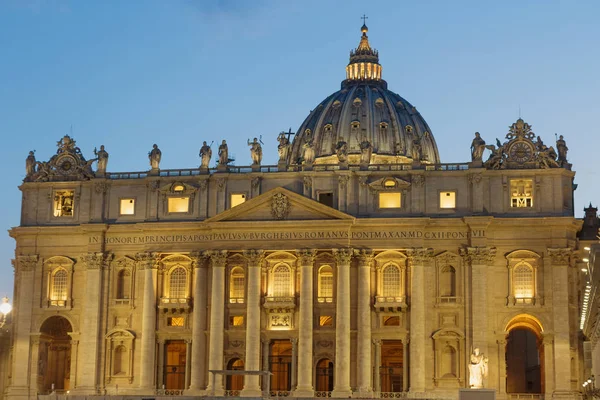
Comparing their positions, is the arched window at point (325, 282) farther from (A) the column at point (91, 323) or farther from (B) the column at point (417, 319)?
(A) the column at point (91, 323)

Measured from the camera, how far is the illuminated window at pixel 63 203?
105750mm

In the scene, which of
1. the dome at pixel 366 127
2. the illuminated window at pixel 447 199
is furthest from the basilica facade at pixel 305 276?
the dome at pixel 366 127

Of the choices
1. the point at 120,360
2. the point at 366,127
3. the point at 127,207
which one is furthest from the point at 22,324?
the point at 366,127

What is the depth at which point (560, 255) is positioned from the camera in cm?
9588

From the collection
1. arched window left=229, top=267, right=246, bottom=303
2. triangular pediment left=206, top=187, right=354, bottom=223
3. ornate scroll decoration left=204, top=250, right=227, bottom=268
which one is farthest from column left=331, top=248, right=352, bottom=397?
ornate scroll decoration left=204, top=250, right=227, bottom=268

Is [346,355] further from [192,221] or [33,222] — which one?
[33,222]

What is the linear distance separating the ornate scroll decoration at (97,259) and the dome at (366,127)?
Answer: 132 ft

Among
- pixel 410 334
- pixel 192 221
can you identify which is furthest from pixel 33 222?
pixel 410 334

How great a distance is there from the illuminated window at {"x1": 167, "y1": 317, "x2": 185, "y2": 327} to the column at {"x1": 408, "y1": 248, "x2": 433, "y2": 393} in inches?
753

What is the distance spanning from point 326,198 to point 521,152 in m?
16.4

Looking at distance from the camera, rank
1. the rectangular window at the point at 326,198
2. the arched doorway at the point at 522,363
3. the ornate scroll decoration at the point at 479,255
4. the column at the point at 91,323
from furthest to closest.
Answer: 1. the arched doorway at the point at 522,363
2. the rectangular window at the point at 326,198
3. the column at the point at 91,323
4. the ornate scroll decoration at the point at 479,255

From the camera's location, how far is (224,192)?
101750 millimetres

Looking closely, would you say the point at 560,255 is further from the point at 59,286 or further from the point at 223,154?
the point at 59,286

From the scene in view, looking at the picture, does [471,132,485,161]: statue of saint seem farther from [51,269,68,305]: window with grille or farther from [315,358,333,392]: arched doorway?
[51,269,68,305]: window with grille
